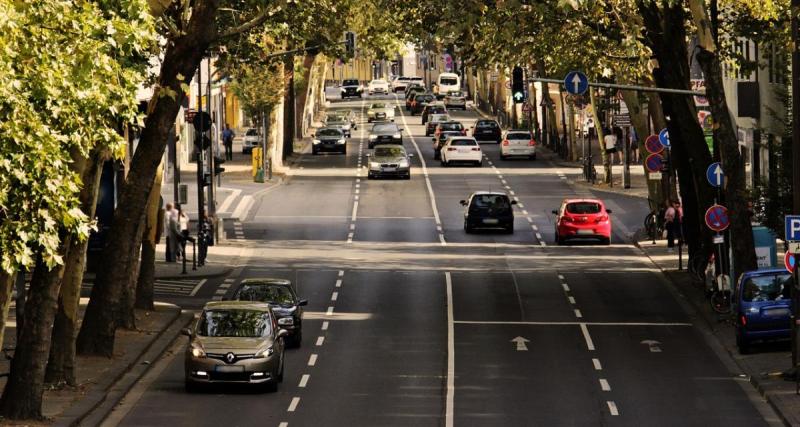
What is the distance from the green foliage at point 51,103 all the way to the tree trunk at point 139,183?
633 cm

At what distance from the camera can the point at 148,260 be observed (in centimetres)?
4009

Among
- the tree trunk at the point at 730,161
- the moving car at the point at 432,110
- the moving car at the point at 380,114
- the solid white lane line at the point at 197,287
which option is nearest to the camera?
the tree trunk at the point at 730,161

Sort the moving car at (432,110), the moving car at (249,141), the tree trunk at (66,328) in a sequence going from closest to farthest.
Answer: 1. the tree trunk at (66,328)
2. the moving car at (249,141)
3. the moving car at (432,110)

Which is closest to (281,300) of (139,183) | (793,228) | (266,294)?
(266,294)

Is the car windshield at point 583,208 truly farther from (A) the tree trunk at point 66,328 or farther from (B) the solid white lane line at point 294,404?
(A) the tree trunk at point 66,328

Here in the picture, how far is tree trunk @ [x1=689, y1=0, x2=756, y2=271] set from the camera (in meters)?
36.2

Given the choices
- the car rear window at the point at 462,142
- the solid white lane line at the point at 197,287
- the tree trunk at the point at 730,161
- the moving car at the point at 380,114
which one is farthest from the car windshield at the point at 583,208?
the moving car at the point at 380,114

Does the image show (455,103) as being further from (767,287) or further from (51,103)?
(51,103)

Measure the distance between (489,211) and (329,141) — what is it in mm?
36850

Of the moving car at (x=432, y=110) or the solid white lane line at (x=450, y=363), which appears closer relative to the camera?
the solid white lane line at (x=450, y=363)

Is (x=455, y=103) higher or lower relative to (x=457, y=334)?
higher

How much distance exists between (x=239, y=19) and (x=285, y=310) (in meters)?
9.96

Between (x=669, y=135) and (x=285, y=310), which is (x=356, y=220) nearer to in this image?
(x=669, y=135)

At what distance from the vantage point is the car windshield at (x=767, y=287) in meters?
33.5
